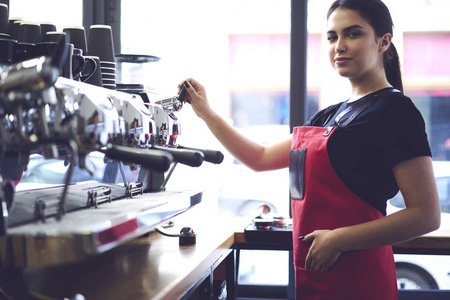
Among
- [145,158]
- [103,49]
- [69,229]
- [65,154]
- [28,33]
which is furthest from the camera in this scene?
[103,49]

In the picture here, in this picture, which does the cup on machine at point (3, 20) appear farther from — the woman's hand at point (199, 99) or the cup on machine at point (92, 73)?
the woman's hand at point (199, 99)

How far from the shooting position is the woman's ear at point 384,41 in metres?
Answer: 1.47

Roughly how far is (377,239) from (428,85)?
1.54 metres

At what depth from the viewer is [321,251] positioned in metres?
1.36

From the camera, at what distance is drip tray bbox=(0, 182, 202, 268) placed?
830 mm

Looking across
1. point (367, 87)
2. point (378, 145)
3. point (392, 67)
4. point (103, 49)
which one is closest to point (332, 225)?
point (378, 145)

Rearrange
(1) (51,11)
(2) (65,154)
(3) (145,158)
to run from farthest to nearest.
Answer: (1) (51,11) → (2) (65,154) → (3) (145,158)

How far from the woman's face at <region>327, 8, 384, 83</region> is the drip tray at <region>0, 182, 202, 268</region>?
2.24 ft

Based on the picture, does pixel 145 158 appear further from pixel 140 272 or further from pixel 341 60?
pixel 341 60

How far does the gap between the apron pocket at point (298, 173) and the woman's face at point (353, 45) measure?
27cm

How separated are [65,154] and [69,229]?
39cm

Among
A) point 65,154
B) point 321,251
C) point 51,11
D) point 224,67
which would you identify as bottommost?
point 321,251

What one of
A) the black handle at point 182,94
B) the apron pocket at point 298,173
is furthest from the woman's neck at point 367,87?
the black handle at point 182,94

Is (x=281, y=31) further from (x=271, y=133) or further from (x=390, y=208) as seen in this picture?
(x=390, y=208)
